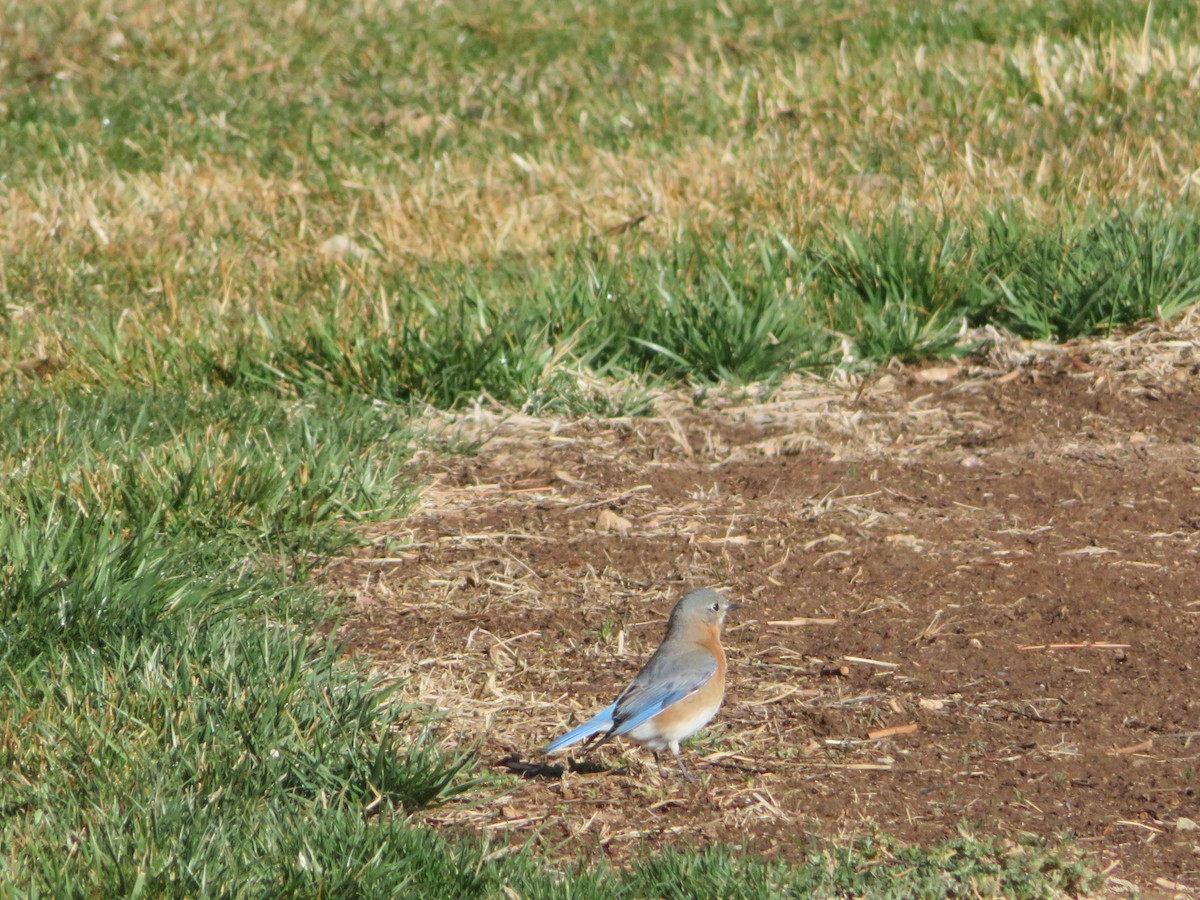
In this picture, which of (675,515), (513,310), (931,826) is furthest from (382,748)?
(513,310)

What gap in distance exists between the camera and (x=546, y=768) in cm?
342

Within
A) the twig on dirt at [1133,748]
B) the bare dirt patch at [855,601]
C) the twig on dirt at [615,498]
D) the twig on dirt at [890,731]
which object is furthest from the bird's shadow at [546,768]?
the twig on dirt at [615,498]

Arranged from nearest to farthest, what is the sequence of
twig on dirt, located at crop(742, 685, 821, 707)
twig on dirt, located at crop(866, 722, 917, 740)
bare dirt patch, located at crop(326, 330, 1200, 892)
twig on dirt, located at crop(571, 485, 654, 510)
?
bare dirt patch, located at crop(326, 330, 1200, 892) < twig on dirt, located at crop(866, 722, 917, 740) < twig on dirt, located at crop(742, 685, 821, 707) < twig on dirt, located at crop(571, 485, 654, 510)

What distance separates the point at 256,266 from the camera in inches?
263

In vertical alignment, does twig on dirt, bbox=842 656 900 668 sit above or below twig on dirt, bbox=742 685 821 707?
below

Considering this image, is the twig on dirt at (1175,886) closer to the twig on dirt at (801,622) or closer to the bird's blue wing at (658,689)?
the bird's blue wing at (658,689)

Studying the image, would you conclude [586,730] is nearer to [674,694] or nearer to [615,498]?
[674,694]

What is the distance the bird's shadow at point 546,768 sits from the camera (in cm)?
339

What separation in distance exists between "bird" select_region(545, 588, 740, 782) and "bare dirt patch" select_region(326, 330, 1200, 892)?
13 cm

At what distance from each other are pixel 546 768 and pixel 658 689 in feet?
1.08

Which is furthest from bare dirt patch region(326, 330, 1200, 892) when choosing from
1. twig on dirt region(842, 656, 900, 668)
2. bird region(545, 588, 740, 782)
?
bird region(545, 588, 740, 782)

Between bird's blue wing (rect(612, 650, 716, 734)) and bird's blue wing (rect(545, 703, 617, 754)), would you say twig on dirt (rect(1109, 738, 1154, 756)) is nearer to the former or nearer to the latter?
bird's blue wing (rect(612, 650, 716, 734))

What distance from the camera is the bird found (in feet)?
10.6

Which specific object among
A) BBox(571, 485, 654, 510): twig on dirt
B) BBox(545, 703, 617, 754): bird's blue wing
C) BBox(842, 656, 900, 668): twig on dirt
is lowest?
BBox(842, 656, 900, 668): twig on dirt
